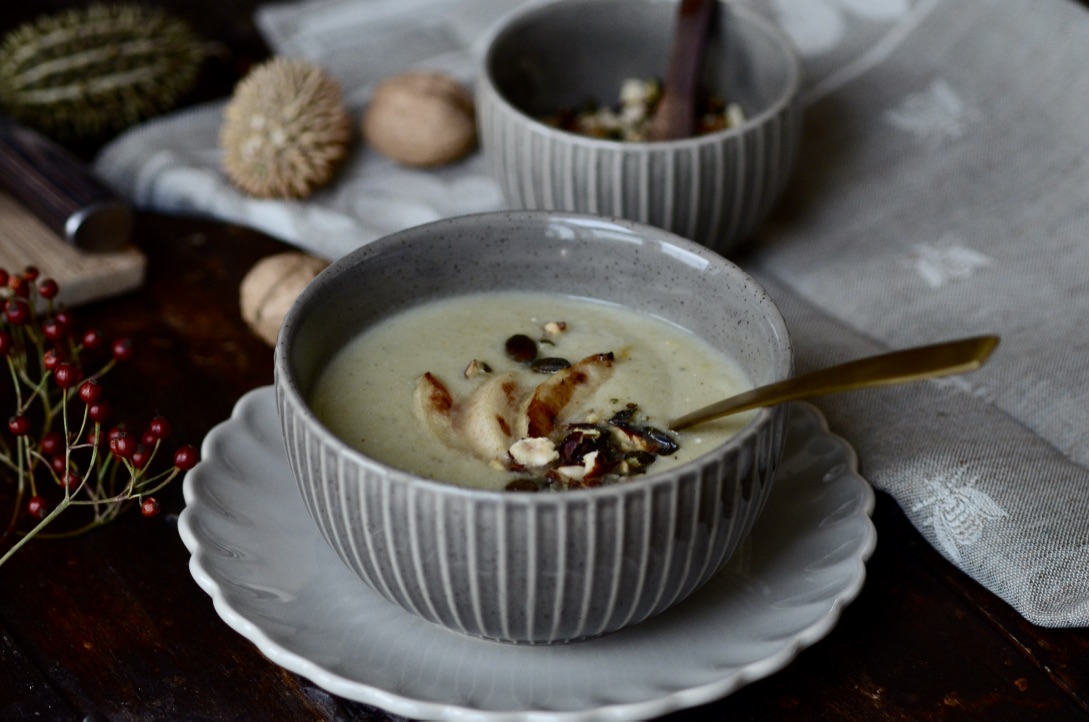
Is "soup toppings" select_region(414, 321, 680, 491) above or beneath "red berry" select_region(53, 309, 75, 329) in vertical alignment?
above

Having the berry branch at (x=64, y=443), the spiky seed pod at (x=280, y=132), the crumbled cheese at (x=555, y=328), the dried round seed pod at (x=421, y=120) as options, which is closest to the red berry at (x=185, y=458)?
the berry branch at (x=64, y=443)

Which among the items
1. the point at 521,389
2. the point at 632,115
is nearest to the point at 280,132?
the point at 632,115

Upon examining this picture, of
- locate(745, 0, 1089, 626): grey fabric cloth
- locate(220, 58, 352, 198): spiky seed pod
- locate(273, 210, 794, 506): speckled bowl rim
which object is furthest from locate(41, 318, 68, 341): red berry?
locate(745, 0, 1089, 626): grey fabric cloth

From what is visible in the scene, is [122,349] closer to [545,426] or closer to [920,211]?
[545,426]

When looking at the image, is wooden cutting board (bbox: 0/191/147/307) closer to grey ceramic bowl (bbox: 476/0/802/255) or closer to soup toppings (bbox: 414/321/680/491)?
grey ceramic bowl (bbox: 476/0/802/255)

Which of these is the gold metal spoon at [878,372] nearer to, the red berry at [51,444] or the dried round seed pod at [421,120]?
the red berry at [51,444]

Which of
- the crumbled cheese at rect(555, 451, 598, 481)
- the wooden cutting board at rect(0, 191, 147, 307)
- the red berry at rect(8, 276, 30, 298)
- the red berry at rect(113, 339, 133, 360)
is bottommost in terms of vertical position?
the wooden cutting board at rect(0, 191, 147, 307)
